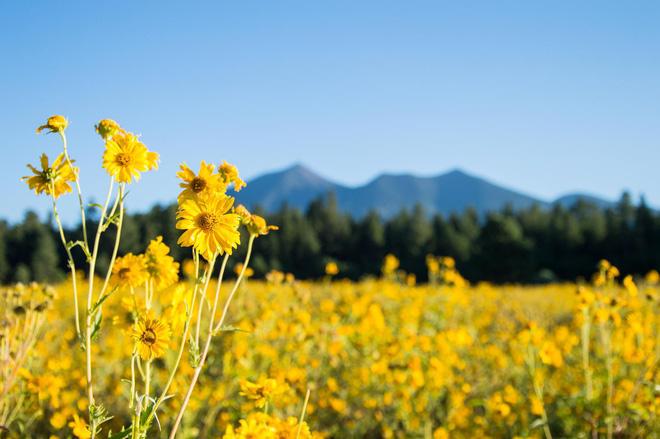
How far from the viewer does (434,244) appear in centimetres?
3947

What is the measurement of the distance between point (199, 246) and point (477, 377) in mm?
4049

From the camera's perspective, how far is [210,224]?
141 centimetres

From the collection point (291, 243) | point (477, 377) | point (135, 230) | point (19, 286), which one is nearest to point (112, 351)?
point (19, 286)

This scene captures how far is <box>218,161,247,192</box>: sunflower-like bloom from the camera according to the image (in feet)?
4.92

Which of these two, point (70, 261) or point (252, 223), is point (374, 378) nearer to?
point (252, 223)

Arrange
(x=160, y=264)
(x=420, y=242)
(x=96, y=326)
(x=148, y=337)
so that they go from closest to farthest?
(x=96, y=326) < (x=148, y=337) < (x=160, y=264) < (x=420, y=242)

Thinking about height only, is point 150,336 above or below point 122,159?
below

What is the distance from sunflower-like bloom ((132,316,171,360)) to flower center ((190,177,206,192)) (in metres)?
0.36

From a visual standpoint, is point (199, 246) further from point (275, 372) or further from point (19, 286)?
point (275, 372)

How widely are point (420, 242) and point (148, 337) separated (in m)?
39.5

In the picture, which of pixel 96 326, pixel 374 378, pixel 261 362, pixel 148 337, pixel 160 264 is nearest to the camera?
pixel 96 326

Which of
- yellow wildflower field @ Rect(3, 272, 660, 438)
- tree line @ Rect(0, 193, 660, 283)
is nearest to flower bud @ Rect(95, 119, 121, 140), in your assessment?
yellow wildflower field @ Rect(3, 272, 660, 438)

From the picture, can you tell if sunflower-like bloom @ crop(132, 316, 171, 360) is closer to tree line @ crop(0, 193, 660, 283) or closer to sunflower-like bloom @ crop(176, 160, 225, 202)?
sunflower-like bloom @ crop(176, 160, 225, 202)

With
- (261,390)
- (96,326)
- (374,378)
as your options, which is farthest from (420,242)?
(96,326)
